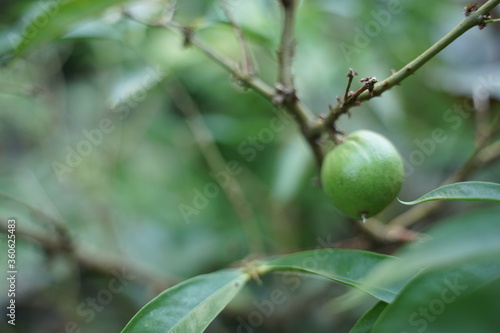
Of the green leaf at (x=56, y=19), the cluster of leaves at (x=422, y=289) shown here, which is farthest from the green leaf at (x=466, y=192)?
the green leaf at (x=56, y=19)

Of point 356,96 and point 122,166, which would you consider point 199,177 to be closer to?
point 122,166

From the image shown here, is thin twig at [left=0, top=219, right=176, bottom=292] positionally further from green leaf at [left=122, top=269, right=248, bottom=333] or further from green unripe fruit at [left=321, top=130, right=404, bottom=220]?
green unripe fruit at [left=321, top=130, right=404, bottom=220]

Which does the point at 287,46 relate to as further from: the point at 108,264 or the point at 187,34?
the point at 108,264

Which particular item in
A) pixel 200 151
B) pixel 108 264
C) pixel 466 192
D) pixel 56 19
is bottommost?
pixel 108 264

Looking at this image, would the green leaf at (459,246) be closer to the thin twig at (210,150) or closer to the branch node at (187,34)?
the branch node at (187,34)

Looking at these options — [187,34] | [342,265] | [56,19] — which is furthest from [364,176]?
[56,19]

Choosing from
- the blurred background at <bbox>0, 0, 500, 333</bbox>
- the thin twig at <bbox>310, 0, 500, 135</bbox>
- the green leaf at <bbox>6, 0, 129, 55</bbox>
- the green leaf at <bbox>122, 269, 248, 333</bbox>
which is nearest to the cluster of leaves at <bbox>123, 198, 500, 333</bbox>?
the green leaf at <bbox>122, 269, 248, 333</bbox>

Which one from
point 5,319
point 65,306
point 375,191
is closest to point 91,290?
point 65,306
